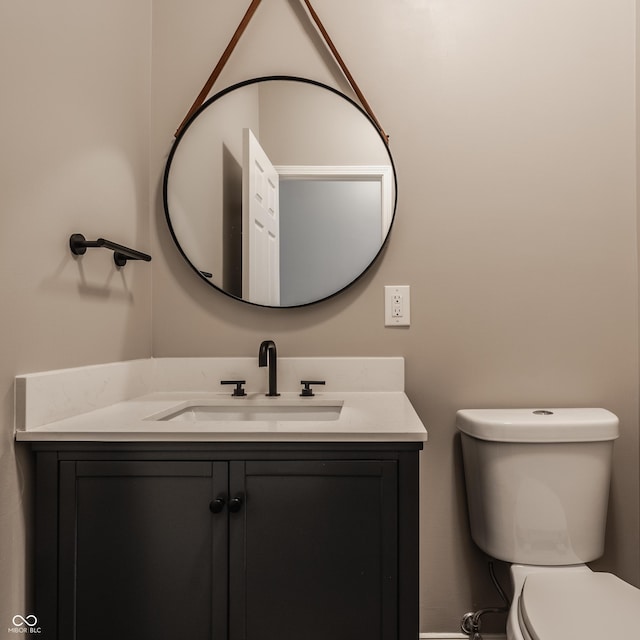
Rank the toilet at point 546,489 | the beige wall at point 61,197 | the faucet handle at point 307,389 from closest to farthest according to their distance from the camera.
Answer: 1. the beige wall at point 61,197
2. the toilet at point 546,489
3. the faucet handle at point 307,389

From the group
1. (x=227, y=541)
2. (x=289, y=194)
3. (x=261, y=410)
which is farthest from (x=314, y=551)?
(x=289, y=194)

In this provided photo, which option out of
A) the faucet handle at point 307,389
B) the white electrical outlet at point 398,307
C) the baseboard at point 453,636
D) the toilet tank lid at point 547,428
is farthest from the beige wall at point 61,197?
the baseboard at point 453,636

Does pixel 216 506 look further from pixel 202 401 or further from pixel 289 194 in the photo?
pixel 289 194

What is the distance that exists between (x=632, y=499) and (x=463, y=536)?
0.53 m

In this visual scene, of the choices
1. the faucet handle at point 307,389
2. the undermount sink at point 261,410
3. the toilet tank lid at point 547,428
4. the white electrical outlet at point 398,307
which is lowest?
the toilet tank lid at point 547,428

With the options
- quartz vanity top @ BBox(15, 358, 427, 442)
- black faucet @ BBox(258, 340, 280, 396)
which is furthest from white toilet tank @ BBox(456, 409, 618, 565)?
black faucet @ BBox(258, 340, 280, 396)

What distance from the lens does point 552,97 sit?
5.54 ft

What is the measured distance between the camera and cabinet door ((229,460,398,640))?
106 cm

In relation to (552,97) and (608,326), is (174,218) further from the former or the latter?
(608,326)

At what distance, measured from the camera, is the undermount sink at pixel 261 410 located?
1.51m

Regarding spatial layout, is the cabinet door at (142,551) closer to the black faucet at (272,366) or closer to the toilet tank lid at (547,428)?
the black faucet at (272,366)

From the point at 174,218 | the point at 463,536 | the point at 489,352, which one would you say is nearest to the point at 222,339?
the point at 174,218

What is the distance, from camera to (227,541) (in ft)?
3.52

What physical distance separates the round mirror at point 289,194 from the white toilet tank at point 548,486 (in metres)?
0.67
